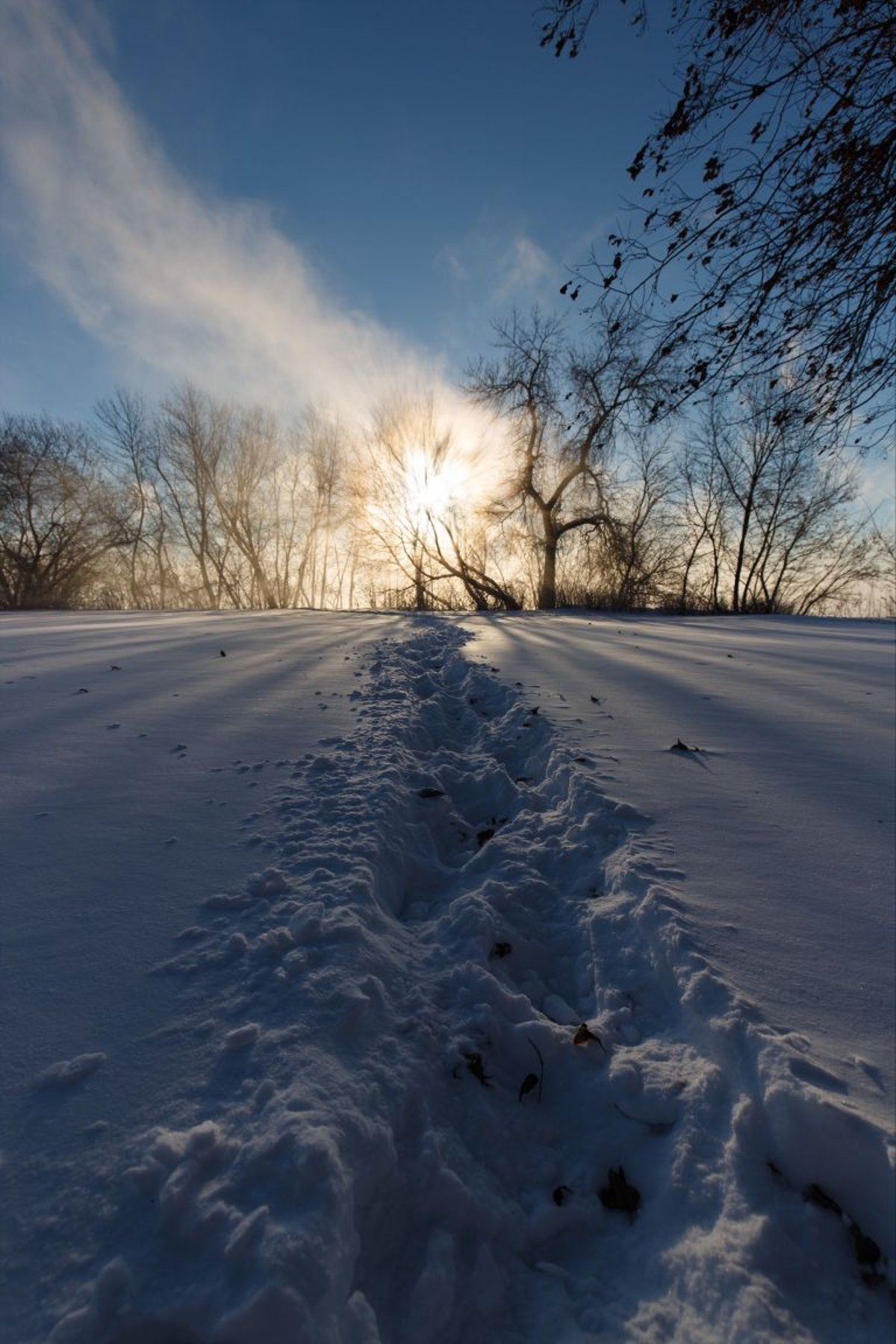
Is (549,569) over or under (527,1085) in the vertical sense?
over

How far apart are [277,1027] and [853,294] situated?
4.90 metres

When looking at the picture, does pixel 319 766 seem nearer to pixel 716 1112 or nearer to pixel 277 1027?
pixel 277 1027

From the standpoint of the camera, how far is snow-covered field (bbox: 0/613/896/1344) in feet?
2.80

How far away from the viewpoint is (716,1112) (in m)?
1.12

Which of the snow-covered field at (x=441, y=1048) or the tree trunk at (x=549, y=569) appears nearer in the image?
the snow-covered field at (x=441, y=1048)

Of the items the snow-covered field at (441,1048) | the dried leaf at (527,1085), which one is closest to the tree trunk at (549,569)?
the snow-covered field at (441,1048)

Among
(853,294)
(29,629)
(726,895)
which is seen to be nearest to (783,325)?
(853,294)

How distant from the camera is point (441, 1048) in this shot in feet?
4.21

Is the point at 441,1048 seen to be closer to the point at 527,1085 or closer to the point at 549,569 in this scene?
the point at 527,1085

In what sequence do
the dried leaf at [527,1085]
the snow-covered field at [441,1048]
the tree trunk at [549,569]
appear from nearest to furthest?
the snow-covered field at [441,1048] < the dried leaf at [527,1085] < the tree trunk at [549,569]

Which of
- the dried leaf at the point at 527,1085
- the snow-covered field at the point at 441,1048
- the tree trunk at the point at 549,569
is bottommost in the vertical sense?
the dried leaf at the point at 527,1085

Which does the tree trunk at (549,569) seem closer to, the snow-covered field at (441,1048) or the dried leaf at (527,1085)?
the snow-covered field at (441,1048)

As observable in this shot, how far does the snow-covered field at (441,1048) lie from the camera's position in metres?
0.85

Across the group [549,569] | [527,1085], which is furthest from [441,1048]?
[549,569]
